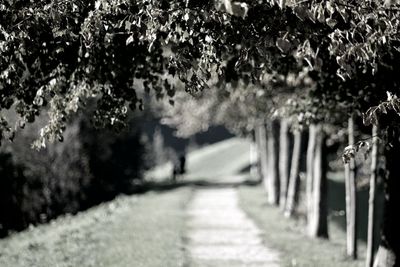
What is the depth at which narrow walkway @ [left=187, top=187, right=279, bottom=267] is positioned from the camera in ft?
42.5

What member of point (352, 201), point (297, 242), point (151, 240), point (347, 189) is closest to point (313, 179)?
point (297, 242)

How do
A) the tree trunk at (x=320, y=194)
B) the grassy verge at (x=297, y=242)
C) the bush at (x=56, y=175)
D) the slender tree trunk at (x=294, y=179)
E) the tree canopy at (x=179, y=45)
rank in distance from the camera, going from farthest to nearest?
the slender tree trunk at (x=294, y=179) < the bush at (x=56, y=175) < the tree trunk at (x=320, y=194) < the grassy verge at (x=297, y=242) < the tree canopy at (x=179, y=45)

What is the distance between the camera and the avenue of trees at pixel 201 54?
Answer: 5.78 metres

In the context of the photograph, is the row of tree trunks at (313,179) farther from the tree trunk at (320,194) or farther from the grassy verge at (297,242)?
the grassy verge at (297,242)

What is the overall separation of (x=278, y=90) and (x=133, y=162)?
2001 cm

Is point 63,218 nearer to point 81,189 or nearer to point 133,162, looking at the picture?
point 81,189

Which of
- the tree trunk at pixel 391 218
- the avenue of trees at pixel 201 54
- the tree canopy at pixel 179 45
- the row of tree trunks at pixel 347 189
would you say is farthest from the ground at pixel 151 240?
the tree canopy at pixel 179 45

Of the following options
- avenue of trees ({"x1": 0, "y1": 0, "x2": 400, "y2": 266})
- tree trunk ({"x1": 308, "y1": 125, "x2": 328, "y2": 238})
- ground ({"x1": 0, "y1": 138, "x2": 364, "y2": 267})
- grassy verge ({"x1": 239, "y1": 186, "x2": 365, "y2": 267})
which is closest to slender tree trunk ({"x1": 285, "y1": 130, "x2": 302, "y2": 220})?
grassy verge ({"x1": 239, "y1": 186, "x2": 365, "y2": 267})

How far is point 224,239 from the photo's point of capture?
16.0 metres

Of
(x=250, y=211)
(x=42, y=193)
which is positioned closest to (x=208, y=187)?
(x=250, y=211)

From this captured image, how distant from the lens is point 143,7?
238 inches

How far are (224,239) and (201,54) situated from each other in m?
10.3

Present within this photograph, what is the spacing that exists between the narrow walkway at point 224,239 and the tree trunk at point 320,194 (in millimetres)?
1760

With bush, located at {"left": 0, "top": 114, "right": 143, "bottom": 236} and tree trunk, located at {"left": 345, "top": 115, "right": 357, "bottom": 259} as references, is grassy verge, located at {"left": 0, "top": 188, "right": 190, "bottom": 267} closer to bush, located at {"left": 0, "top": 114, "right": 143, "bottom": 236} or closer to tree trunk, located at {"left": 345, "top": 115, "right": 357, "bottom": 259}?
bush, located at {"left": 0, "top": 114, "right": 143, "bottom": 236}
